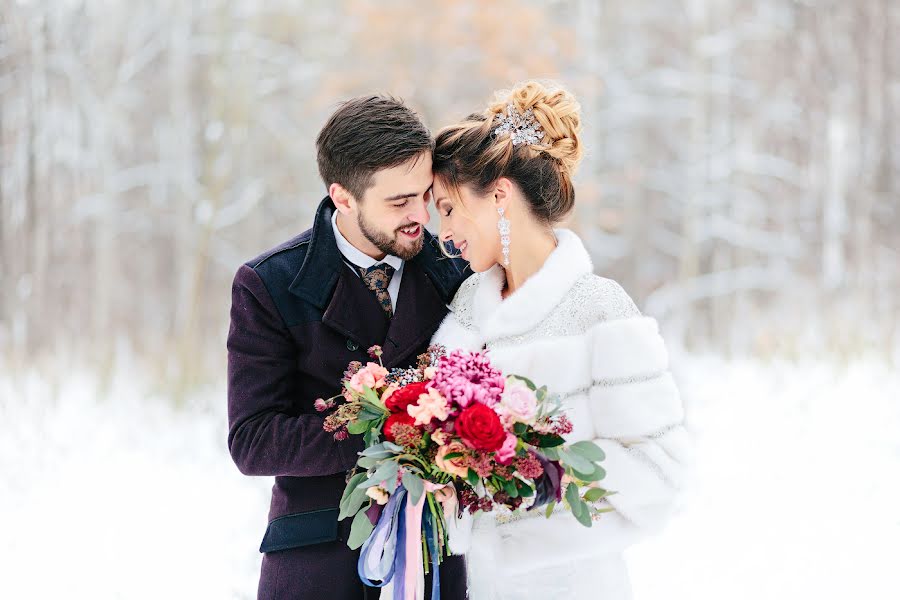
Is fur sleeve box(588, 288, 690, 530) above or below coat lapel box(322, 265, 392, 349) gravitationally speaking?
below

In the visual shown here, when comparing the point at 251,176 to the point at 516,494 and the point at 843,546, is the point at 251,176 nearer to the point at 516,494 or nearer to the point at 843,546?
the point at 843,546

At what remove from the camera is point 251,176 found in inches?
499

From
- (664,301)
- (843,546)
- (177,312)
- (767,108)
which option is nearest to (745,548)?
(843,546)

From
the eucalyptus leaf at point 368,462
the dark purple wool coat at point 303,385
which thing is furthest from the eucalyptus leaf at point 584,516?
the dark purple wool coat at point 303,385

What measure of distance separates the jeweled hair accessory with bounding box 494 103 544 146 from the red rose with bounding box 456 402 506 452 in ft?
2.71

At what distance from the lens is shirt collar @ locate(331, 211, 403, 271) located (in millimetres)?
2361

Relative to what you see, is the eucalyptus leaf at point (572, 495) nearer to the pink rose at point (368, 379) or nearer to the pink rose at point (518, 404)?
the pink rose at point (518, 404)

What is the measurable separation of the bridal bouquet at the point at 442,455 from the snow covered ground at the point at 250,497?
9.48 ft

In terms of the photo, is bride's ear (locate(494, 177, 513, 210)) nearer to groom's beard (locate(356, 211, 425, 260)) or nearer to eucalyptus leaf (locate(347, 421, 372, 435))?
groom's beard (locate(356, 211, 425, 260))

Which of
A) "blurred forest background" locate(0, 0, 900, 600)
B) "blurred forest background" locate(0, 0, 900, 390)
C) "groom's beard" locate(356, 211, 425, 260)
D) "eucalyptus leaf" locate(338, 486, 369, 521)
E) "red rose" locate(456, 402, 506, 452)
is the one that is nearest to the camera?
"red rose" locate(456, 402, 506, 452)

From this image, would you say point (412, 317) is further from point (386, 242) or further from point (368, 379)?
point (368, 379)

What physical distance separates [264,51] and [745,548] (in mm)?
9689

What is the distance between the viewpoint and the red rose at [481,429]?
1603 millimetres

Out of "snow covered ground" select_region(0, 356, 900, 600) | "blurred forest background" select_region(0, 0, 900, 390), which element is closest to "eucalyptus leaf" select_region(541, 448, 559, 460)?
"snow covered ground" select_region(0, 356, 900, 600)
